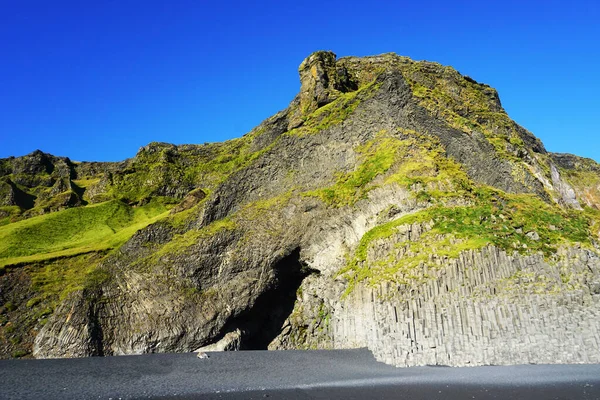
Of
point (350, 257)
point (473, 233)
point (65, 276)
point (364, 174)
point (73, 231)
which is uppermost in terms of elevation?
point (364, 174)

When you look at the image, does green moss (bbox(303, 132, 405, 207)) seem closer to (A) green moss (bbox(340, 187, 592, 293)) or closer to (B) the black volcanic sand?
(A) green moss (bbox(340, 187, 592, 293))

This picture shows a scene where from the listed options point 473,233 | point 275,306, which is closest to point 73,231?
point 275,306

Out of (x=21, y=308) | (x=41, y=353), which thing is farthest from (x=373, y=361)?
(x=21, y=308)

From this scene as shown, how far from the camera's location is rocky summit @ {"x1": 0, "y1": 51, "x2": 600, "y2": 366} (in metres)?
29.4

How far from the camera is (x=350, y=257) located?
4559 cm

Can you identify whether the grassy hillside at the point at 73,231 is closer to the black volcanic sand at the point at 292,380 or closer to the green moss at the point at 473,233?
the black volcanic sand at the point at 292,380

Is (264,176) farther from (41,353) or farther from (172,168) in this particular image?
(172,168)

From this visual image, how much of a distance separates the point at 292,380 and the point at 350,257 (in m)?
20.9

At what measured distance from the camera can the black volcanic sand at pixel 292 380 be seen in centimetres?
2114

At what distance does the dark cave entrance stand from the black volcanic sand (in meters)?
12.1

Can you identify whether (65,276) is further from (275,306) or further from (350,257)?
(350,257)

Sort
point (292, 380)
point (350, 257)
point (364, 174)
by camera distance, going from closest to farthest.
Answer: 1. point (292, 380)
2. point (350, 257)
3. point (364, 174)

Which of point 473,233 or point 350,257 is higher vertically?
point 473,233

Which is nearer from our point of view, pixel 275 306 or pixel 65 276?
pixel 275 306
